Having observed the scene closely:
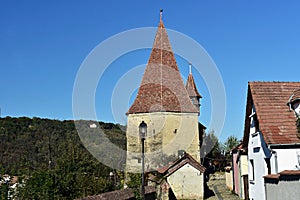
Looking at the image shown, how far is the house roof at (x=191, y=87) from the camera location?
136 ft

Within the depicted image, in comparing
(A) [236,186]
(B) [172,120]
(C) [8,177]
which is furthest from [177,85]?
(C) [8,177]

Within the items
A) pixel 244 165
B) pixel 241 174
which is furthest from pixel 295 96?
pixel 241 174

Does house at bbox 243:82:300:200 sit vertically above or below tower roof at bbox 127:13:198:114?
below

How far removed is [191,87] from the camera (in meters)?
41.8

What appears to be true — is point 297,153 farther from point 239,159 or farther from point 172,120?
point 172,120

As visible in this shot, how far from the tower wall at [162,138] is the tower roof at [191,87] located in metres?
8.82

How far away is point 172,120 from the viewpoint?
31.6 meters

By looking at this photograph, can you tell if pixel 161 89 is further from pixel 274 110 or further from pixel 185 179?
pixel 274 110

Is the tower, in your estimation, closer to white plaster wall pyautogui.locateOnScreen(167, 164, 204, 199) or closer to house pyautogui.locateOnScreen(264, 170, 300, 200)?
white plaster wall pyautogui.locateOnScreen(167, 164, 204, 199)

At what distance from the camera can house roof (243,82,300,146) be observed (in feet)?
46.1

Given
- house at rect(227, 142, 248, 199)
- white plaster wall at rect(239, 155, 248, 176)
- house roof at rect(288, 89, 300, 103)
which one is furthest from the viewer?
white plaster wall at rect(239, 155, 248, 176)

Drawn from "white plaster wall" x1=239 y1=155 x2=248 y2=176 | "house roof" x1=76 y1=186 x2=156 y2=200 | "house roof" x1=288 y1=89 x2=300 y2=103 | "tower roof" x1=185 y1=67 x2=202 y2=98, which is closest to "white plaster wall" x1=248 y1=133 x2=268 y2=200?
"house roof" x1=288 y1=89 x2=300 y2=103

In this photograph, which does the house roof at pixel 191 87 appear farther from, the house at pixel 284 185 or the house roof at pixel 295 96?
the house at pixel 284 185

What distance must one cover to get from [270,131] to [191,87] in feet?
90.6
